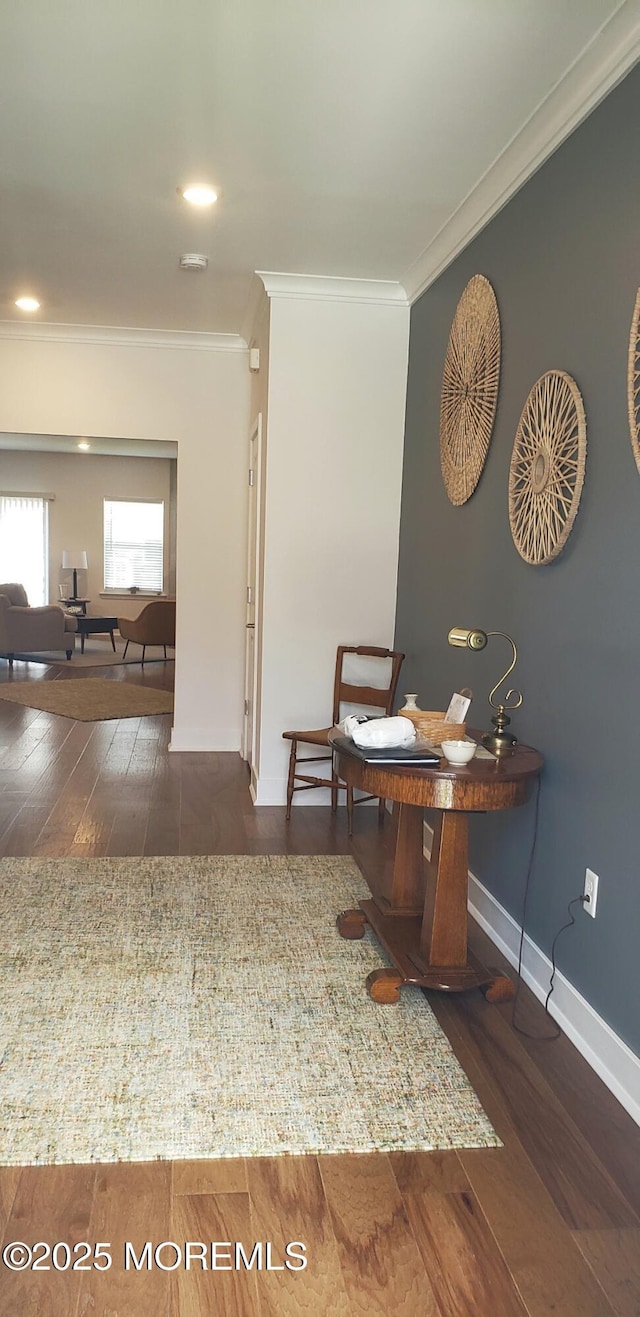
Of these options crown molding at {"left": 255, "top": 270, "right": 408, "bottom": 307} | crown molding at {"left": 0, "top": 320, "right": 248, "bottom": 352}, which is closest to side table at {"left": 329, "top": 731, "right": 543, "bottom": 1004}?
crown molding at {"left": 255, "top": 270, "right": 408, "bottom": 307}

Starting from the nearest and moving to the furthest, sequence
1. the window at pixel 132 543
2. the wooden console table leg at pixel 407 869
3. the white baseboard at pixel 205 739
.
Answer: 1. the wooden console table leg at pixel 407 869
2. the white baseboard at pixel 205 739
3. the window at pixel 132 543

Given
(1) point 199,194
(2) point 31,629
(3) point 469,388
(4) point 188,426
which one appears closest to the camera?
(1) point 199,194

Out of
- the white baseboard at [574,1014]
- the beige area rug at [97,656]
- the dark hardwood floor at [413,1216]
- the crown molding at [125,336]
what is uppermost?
the crown molding at [125,336]

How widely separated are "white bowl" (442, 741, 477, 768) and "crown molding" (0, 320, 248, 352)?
12.3 feet

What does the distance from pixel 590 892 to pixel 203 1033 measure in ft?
3.59

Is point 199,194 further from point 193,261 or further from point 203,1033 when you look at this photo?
point 203,1033

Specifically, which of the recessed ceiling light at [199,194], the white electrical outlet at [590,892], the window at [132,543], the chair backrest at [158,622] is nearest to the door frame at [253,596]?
the recessed ceiling light at [199,194]

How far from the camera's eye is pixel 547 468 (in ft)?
8.45

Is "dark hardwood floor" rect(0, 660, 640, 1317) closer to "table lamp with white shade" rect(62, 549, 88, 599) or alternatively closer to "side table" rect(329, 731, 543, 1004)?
"side table" rect(329, 731, 543, 1004)

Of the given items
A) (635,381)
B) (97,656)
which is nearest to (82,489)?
(97,656)

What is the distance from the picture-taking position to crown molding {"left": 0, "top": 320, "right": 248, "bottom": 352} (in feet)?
17.2

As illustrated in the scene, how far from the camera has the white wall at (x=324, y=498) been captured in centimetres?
428

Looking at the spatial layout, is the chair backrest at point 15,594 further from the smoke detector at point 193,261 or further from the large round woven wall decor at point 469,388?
the large round woven wall decor at point 469,388

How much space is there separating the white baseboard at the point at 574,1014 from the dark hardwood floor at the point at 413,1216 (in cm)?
4
